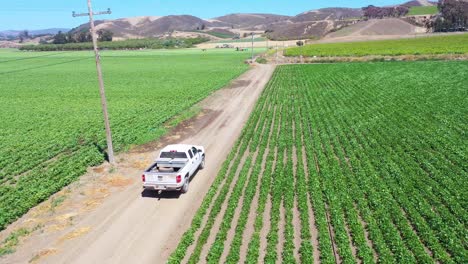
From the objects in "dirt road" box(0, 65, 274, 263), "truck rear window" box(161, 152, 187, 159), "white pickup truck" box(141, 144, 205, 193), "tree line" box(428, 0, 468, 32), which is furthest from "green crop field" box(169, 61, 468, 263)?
"tree line" box(428, 0, 468, 32)

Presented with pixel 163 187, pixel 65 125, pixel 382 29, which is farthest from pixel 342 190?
pixel 382 29

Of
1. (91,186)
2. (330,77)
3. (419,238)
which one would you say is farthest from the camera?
(330,77)

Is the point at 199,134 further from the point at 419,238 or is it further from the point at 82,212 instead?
the point at 419,238

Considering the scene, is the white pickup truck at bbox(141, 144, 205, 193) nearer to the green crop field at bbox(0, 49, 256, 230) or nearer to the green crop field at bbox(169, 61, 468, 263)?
the green crop field at bbox(169, 61, 468, 263)

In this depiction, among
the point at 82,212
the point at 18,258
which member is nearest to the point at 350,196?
the point at 82,212

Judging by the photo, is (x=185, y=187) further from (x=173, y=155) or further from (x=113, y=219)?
(x=113, y=219)
